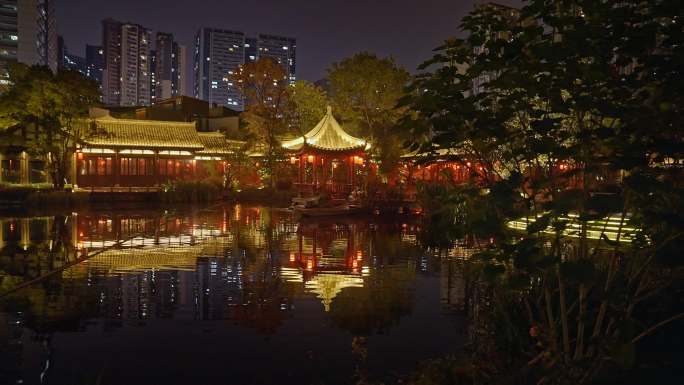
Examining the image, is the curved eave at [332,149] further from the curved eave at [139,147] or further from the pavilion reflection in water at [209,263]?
the curved eave at [139,147]

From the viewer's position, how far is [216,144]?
4025 centimetres

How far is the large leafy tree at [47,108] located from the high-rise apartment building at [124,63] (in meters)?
114

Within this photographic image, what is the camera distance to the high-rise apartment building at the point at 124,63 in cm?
13700

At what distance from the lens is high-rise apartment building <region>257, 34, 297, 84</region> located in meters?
164

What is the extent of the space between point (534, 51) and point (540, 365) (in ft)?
8.95

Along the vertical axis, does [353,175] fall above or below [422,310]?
above

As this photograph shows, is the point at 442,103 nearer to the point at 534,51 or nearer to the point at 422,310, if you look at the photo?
the point at 534,51

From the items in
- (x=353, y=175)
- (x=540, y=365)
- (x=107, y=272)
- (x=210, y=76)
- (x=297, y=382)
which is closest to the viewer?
(x=540, y=365)

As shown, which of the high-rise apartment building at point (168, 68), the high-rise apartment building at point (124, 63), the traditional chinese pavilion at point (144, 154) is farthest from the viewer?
the high-rise apartment building at point (168, 68)

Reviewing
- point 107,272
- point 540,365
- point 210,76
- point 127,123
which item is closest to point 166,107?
point 127,123

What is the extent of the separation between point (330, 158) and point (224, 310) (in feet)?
69.5

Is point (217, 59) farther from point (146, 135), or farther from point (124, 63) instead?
point (146, 135)

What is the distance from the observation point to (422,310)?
8.00 metres

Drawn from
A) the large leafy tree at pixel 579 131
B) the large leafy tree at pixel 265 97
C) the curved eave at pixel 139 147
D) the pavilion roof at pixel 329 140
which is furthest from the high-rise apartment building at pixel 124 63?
the large leafy tree at pixel 579 131
